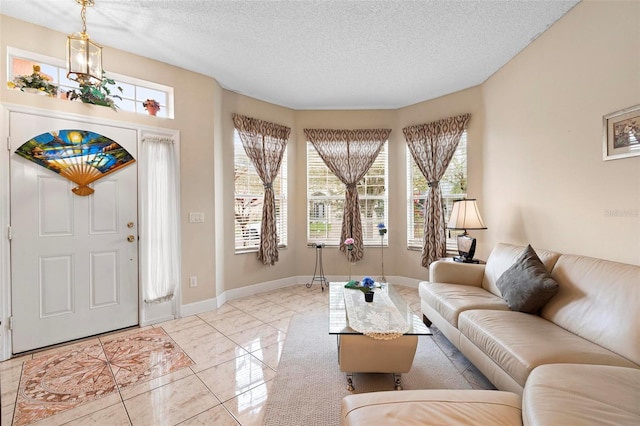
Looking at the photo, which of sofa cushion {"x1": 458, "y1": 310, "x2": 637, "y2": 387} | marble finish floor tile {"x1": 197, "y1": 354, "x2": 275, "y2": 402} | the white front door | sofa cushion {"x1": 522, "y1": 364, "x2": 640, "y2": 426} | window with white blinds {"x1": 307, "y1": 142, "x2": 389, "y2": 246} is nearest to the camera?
sofa cushion {"x1": 522, "y1": 364, "x2": 640, "y2": 426}

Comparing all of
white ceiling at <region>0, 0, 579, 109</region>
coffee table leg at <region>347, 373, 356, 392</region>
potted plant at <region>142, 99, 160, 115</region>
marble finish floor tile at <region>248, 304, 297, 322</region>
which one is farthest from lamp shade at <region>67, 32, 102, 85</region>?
Answer: coffee table leg at <region>347, 373, 356, 392</region>

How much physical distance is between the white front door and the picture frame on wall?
4222mm

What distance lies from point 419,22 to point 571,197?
6.70 ft

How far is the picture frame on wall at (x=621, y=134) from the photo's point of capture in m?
1.84

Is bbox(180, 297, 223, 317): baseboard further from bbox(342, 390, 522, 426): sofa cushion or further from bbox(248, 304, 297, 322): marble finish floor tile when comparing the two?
bbox(342, 390, 522, 426): sofa cushion

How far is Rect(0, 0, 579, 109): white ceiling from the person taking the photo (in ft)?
7.35

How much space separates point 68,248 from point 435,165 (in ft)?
14.5

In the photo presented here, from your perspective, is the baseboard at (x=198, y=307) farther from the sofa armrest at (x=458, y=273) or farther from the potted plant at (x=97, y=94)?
the sofa armrest at (x=458, y=273)

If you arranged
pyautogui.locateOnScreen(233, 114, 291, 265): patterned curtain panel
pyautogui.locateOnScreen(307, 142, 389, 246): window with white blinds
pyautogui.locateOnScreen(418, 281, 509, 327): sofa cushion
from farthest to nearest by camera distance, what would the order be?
pyautogui.locateOnScreen(307, 142, 389, 246): window with white blinds, pyautogui.locateOnScreen(233, 114, 291, 265): patterned curtain panel, pyautogui.locateOnScreen(418, 281, 509, 327): sofa cushion

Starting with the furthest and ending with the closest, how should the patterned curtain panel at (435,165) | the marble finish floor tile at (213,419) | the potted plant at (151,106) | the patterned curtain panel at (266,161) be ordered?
1. the patterned curtain panel at (266,161)
2. the patterned curtain panel at (435,165)
3. the potted plant at (151,106)
4. the marble finish floor tile at (213,419)

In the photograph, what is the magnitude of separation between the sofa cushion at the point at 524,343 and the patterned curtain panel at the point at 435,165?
6.15 ft

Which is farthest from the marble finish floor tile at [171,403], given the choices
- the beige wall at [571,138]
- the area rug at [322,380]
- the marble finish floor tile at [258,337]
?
the beige wall at [571,138]

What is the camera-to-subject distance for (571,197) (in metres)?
2.34

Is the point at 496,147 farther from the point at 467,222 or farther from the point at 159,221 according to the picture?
the point at 159,221
